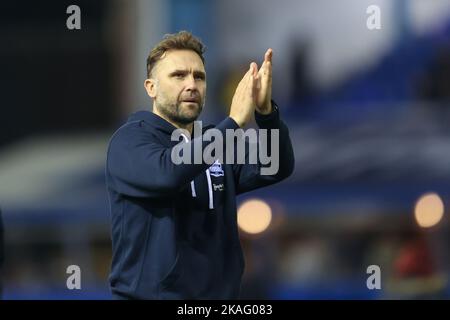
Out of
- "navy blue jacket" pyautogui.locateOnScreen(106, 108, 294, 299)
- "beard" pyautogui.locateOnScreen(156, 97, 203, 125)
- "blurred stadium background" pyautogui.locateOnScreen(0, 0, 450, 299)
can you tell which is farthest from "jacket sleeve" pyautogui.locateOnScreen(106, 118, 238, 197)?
"blurred stadium background" pyautogui.locateOnScreen(0, 0, 450, 299)

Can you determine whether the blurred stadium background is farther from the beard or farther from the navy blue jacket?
the beard

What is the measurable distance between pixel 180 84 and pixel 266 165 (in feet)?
2.04

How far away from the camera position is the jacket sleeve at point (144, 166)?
635 centimetres

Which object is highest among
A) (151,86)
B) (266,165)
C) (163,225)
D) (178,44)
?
(178,44)

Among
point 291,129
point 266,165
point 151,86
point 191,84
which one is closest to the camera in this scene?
point 191,84

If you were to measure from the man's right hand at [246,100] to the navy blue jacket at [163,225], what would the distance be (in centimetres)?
5

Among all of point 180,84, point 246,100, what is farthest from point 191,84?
point 246,100

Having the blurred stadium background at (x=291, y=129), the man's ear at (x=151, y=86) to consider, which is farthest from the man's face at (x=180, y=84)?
the blurred stadium background at (x=291, y=129)

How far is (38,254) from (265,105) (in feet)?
40.2

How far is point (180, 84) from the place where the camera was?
6.58 meters

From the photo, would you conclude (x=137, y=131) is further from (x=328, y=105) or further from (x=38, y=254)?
(x=328, y=105)

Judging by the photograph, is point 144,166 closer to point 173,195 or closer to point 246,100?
point 173,195

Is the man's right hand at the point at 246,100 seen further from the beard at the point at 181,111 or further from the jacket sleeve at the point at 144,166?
the beard at the point at 181,111
